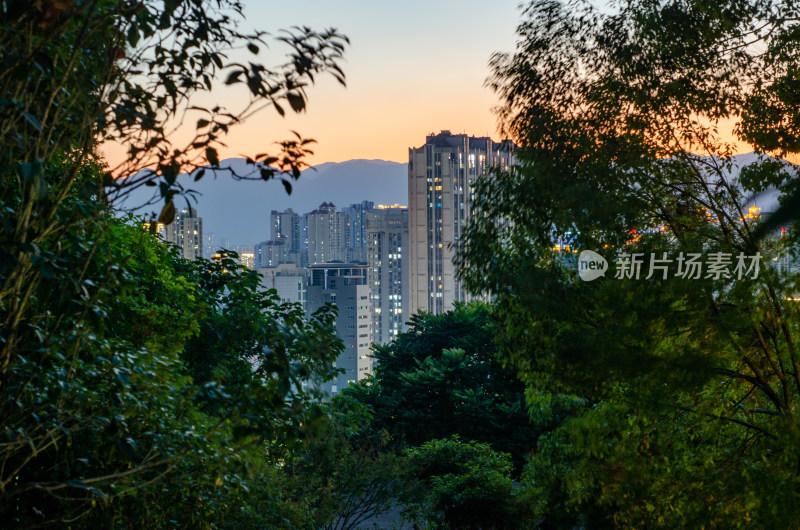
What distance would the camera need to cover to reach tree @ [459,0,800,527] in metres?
3.89

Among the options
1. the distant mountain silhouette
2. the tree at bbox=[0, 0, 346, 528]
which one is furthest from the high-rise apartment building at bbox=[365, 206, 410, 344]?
the tree at bbox=[0, 0, 346, 528]

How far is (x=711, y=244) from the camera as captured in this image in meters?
3.92

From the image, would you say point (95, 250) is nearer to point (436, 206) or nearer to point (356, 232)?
point (436, 206)

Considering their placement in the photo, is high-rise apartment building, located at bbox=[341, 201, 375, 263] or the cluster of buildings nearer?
the cluster of buildings

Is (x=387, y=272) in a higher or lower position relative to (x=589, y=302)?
higher

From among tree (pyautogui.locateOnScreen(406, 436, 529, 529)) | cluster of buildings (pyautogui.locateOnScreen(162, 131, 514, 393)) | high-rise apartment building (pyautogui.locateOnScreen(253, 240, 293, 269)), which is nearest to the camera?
tree (pyautogui.locateOnScreen(406, 436, 529, 529))

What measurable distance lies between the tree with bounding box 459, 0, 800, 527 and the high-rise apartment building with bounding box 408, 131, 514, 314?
42348 millimetres

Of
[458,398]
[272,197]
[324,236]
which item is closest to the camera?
[458,398]

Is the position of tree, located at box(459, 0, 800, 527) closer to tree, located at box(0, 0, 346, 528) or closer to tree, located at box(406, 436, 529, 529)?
tree, located at box(0, 0, 346, 528)

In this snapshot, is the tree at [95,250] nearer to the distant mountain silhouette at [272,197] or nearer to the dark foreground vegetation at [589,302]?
the dark foreground vegetation at [589,302]

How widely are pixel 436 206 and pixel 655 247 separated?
43453 millimetres

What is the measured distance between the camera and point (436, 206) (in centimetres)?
4725

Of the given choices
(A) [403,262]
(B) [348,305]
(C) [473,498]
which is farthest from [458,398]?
(A) [403,262]

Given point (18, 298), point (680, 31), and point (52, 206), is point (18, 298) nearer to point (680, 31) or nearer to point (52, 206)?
point (52, 206)
